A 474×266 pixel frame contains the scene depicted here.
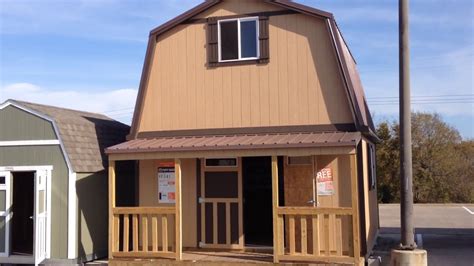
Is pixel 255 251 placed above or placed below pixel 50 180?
below

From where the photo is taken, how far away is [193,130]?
12.7 metres

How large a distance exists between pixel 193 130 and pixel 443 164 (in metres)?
25.6

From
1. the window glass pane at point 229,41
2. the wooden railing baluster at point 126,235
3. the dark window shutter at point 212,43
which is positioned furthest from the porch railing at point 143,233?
the window glass pane at point 229,41

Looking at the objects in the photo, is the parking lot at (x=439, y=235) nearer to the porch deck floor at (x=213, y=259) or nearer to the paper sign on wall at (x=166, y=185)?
the porch deck floor at (x=213, y=259)

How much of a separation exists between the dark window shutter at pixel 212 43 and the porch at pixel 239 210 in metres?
1.92

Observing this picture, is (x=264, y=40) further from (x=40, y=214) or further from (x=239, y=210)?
(x=40, y=214)

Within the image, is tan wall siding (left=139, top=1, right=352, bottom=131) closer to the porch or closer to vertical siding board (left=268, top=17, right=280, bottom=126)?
vertical siding board (left=268, top=17, right=280, bottom=126)

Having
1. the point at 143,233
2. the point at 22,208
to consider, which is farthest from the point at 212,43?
the point at 22,208

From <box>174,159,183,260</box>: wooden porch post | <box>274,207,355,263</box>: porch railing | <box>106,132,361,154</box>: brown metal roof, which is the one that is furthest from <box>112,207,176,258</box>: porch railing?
<box>274,207,355,263</box>: porch railing

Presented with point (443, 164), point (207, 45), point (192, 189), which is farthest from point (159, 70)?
point (443, 164)

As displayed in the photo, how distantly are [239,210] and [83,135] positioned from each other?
3973 mm

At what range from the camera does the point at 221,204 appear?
12.5 metres

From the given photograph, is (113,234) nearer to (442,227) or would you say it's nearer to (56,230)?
(56,230)

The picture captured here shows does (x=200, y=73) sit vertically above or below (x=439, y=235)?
above
